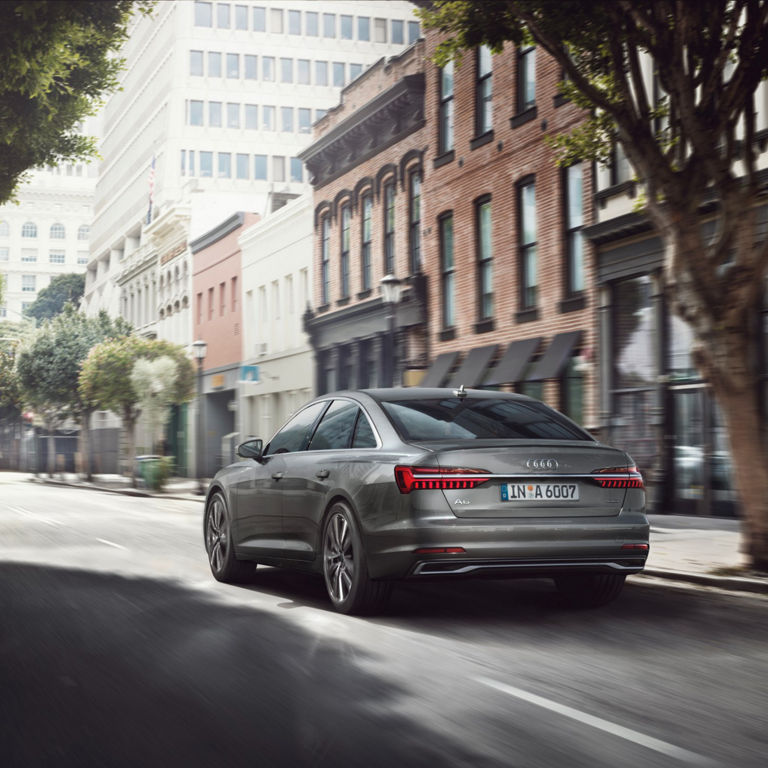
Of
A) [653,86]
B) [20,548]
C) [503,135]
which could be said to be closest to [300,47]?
[503,135]

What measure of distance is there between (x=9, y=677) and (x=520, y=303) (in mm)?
19404

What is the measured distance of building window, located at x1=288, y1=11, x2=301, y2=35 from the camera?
78.4 m

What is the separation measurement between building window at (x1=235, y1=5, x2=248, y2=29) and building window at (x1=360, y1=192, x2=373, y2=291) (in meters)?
45.4

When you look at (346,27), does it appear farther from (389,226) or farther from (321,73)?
(389,226)

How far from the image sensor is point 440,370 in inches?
1105

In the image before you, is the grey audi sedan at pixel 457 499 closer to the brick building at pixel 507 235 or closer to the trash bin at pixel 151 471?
the brick building at pixel 507 235

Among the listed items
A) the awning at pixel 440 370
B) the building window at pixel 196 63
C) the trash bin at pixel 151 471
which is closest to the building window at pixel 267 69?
the building window at pixel 196 63

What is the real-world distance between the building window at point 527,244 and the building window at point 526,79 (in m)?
1.61

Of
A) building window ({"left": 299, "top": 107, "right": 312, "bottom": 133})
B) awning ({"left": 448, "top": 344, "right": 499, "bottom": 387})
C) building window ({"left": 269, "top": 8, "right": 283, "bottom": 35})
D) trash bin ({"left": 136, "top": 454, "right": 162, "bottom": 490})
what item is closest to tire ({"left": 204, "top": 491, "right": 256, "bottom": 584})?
awning ({"left": 448, "top": 344, "right": 499, "bottom": 387})

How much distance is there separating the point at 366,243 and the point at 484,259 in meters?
7.94

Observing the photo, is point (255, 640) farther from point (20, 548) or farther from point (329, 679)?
point (20, 548)

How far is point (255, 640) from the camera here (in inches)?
303

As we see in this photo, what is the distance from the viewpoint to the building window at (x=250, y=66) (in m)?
76.2

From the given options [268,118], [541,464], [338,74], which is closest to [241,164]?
[268,118]
